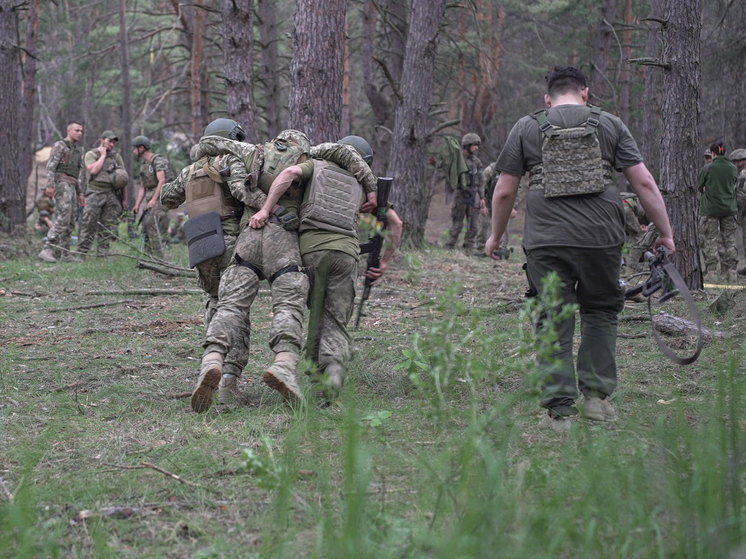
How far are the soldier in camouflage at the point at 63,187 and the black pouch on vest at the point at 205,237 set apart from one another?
28.0 feet

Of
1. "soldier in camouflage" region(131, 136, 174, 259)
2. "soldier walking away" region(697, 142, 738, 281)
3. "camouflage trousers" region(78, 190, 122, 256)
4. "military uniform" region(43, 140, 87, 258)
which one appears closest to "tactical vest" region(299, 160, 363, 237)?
"soldier in camouflage" region(131, 136, 174, 259)

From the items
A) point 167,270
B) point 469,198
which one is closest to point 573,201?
point 167,270

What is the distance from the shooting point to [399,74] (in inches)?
722

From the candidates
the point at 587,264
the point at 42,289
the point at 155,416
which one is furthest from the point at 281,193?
the point at 42,289

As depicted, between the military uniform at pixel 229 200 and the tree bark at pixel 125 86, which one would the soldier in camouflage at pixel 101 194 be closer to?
the tree bark at pixel 125 86

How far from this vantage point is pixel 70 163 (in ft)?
43.9

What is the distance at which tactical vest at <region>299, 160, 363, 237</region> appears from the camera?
5.04m

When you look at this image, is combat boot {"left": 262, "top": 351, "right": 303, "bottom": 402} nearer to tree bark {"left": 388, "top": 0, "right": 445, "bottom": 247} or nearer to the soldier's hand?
the soldier's hand

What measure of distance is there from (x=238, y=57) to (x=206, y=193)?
23.2 feet

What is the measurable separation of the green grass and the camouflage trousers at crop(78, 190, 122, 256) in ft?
19.6

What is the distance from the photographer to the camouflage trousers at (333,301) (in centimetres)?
509

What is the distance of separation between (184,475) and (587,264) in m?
2.30

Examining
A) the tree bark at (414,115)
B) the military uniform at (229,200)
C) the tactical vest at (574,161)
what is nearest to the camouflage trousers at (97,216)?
the tree bark at (414,115)

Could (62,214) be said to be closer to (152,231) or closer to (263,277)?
(152,231)
